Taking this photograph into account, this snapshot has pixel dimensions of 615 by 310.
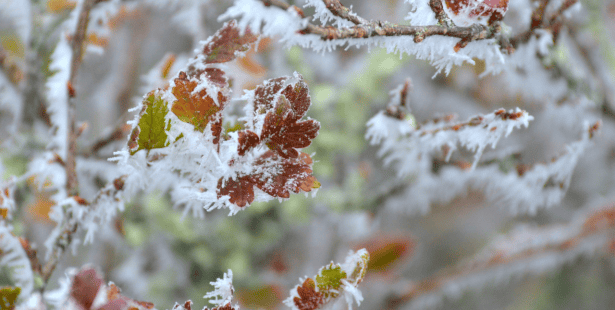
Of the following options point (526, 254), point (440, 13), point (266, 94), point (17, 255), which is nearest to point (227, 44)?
point (266, 94)

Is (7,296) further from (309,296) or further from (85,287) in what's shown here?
(309,296)

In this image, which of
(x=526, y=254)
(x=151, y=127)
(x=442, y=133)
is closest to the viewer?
(x=151, y=127)

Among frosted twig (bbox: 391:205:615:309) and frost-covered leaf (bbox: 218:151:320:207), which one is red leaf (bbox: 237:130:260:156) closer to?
frost-covered leaf (bbox: 218:151:320:207)

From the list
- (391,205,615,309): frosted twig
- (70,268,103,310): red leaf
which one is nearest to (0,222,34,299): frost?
(70,268,103,310): red leaf

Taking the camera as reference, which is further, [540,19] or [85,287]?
[540,19]

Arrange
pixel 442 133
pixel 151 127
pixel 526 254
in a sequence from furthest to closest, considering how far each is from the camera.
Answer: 1. pixel 526 254
2. pixel 442 133
3. pixel 151 127

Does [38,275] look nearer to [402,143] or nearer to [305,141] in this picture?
[305,141]
